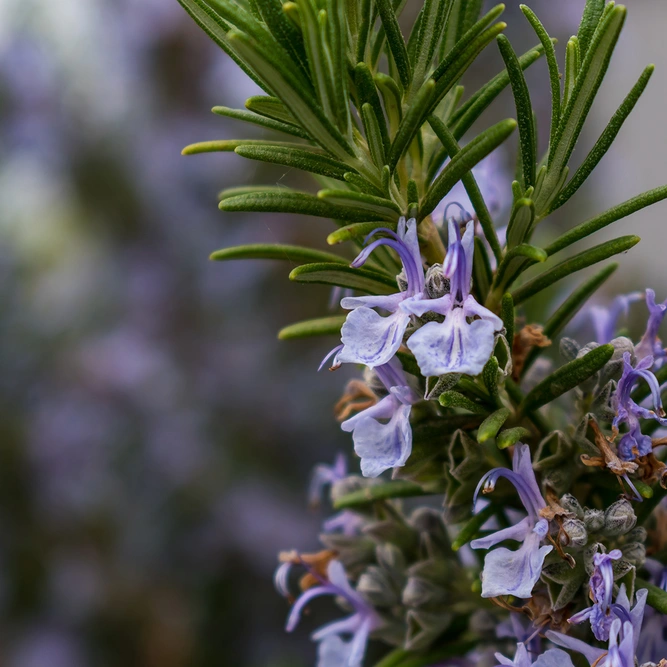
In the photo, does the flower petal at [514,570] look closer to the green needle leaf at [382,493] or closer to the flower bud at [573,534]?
the flower bud at [573,534]

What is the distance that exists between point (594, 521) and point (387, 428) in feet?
0.52

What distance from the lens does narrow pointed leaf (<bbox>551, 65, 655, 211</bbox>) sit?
0.50m

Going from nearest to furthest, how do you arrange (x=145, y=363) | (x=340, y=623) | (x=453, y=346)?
(x=453, y=346) < (x=340, y=623) < (x=145, y=363)

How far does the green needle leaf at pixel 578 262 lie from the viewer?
0.51 meters

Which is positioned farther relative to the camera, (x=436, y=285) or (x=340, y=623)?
(x=340, y=623)

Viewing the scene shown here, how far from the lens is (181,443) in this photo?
2199mm

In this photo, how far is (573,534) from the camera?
1.63ft

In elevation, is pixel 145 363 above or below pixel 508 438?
below

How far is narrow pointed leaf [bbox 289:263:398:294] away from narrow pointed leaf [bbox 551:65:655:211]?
0.14m

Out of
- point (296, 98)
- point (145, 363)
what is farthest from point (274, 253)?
point (145, 363)

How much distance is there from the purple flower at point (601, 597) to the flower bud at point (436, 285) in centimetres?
20

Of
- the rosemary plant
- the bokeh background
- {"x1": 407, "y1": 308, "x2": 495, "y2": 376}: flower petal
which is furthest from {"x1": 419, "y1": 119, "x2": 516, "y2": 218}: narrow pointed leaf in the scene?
the bokeh background

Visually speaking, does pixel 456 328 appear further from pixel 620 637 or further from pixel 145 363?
pixel 145 363

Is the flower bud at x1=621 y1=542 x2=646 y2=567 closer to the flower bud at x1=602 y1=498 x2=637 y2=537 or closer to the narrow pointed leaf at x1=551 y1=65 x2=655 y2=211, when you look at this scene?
the flower bud at x1=602 y1=498 x2=637 y2=537
